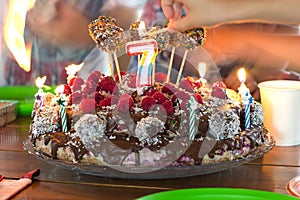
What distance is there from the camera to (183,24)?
1659 millimetres

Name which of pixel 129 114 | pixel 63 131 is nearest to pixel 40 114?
pixel 63 131

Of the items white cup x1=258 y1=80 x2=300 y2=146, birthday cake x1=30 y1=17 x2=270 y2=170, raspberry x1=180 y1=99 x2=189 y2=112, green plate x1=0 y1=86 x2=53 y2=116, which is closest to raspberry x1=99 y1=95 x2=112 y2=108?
birthday cake x1=30 y1=17 x2=270 y2=170

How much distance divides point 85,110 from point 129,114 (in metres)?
0.13

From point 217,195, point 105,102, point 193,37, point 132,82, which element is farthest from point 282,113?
point 217,195

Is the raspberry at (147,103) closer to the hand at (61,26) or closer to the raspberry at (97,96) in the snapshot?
the raspberry at (97,96)

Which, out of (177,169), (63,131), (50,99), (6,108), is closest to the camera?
(177,169)

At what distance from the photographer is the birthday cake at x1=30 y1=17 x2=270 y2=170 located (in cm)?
148

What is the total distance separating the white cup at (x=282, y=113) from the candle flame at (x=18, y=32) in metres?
1.01

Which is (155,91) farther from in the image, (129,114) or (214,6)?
(214,6)

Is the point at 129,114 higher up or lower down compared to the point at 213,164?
higher up

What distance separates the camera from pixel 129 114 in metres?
1.54

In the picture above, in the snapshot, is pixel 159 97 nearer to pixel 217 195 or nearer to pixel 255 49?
pixel 217 195

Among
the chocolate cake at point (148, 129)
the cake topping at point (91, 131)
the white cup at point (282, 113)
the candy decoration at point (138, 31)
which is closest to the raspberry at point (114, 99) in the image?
the chocolate cake at point (148, 129)

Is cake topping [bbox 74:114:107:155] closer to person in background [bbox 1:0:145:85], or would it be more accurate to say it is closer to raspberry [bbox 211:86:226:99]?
raspberry [bbox 211:86:226:99]
